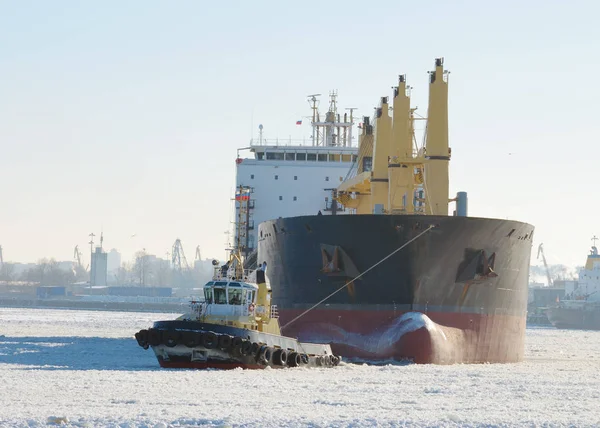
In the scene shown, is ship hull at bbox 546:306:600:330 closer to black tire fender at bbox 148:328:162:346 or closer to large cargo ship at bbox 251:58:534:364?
large cargo ship at bbox 251:58:534:364

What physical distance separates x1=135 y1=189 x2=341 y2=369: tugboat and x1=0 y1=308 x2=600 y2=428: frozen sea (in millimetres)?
523

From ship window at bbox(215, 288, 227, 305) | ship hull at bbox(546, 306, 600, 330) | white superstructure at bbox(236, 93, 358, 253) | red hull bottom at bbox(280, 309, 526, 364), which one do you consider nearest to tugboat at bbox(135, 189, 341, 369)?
ship window at bbox(215, 288, 227, 305)

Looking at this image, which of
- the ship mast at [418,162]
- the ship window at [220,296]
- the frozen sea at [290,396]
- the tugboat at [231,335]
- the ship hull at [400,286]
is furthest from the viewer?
the ship mast at [418,162]

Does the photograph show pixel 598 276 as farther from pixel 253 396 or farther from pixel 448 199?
pixel 253 396

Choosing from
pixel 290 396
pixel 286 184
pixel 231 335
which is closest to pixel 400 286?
pixel 231 335

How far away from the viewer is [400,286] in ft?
88.1

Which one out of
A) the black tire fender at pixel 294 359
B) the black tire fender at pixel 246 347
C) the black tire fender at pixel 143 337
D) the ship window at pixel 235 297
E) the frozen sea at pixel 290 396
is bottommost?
the frozen sea at pixel 290 396

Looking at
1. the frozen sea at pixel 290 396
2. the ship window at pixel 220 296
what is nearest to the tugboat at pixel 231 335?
the ship window at pixel 220 296

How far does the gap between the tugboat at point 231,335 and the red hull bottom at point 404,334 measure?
1516 mm

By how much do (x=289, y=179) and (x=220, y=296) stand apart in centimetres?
1706

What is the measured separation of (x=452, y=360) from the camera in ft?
88.7

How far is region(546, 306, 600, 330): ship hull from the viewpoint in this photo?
329 ft

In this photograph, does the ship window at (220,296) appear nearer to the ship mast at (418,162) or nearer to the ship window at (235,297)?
the ship window at (235,297)

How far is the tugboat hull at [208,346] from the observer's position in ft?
74.2
